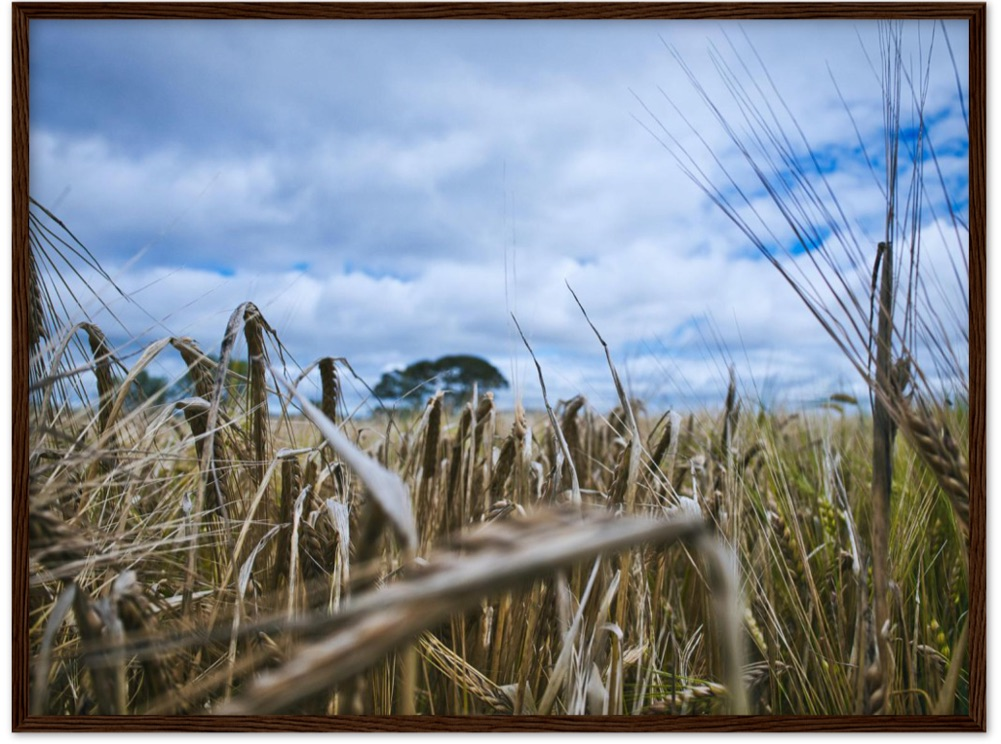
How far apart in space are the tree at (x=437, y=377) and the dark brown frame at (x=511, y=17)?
696 millimetres

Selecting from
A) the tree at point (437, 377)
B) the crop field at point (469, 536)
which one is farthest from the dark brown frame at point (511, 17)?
the tree at point (437, 377)

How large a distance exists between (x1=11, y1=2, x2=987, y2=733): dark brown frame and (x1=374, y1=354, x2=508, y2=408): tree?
70 centimetres

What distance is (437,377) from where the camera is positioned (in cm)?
180

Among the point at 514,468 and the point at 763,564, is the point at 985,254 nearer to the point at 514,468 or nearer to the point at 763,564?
the point at 763,564

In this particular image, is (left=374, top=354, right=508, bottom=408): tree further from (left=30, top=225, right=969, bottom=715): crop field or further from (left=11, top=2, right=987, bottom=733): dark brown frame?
(left=11, top=2, right=987, bottom=733): dark brown frame

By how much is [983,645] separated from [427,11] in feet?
6.15

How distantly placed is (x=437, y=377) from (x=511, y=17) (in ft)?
2.73

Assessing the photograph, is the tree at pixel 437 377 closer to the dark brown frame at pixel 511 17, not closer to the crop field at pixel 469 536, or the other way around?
the crop field at pixel 469 536

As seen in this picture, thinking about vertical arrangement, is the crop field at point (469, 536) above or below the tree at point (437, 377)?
below

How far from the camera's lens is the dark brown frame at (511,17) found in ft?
5.55

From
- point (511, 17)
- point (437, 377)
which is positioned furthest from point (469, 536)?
point (511, 17)

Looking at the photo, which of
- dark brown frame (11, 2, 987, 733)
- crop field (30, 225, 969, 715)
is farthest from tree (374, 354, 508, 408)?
dark brown frame (11, 2, 987, 733)

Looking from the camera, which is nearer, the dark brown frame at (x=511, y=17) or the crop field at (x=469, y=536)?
the crop field at (x=469, y=536)

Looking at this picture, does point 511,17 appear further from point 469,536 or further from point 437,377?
point 469,536
